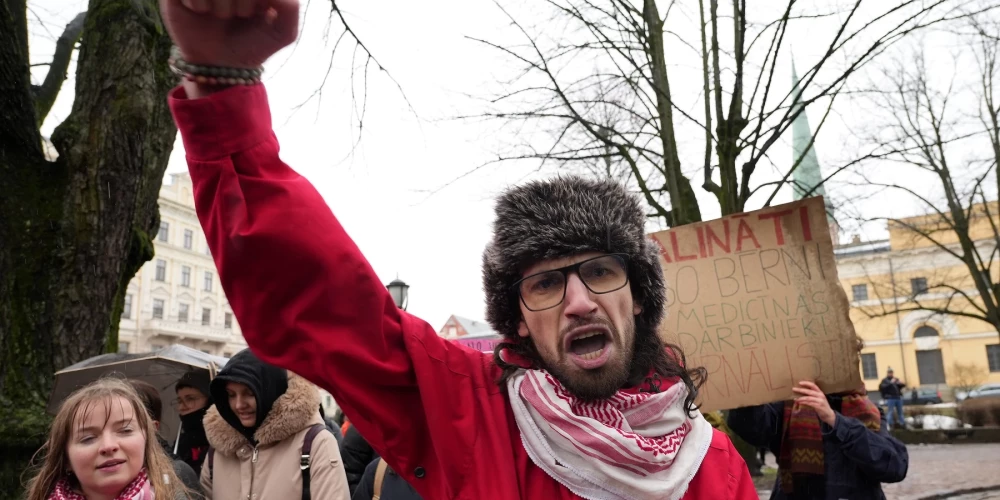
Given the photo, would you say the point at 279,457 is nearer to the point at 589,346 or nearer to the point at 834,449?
the point at 589,346

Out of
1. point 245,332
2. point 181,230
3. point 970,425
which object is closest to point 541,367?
point 245,332

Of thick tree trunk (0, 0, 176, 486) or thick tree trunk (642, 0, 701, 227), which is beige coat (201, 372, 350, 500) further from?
thick tree trunk (642, 0, 701, 227)

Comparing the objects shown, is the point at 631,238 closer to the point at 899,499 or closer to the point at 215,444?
the point at 215,444

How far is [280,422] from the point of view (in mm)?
3881

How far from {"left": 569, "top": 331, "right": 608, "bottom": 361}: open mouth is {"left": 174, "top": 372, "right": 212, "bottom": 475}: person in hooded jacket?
143 inches

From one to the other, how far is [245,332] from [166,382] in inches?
163

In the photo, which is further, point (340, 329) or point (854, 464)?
point (854, 464)

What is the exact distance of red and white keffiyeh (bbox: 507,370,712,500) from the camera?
1.65 metres

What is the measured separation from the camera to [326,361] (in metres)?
1.48

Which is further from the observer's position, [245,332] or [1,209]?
[1,209]

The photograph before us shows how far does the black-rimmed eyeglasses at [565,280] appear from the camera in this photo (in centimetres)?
197

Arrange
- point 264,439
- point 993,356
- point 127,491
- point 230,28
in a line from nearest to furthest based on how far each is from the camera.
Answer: point 230,28 < point 127,491 < point 264,439 < point 993,356

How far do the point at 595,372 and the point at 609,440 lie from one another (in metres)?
0.21

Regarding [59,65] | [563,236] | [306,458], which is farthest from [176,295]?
[563,236]
